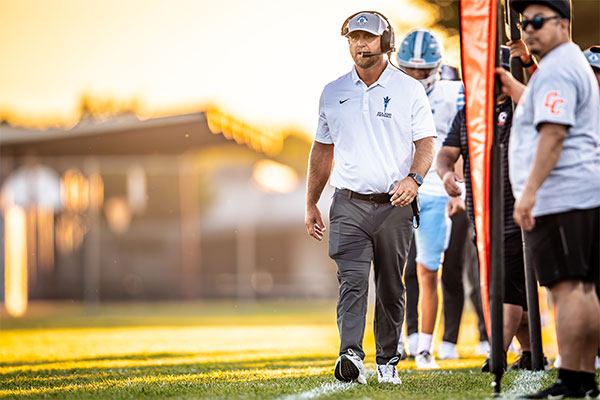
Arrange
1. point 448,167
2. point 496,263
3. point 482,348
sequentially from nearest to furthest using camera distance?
point 496,263
point 448,167
point 482,348

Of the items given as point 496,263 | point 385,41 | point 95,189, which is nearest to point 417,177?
point 385,41

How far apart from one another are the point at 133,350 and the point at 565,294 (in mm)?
6047

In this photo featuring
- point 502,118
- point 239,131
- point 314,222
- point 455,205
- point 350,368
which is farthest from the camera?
point 239,131

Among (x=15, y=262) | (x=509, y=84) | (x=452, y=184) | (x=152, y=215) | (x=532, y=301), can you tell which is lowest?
(x=15, y=262)

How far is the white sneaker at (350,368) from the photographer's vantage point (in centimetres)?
636

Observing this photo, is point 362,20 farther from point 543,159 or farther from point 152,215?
point 152,215

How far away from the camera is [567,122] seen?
5.13m

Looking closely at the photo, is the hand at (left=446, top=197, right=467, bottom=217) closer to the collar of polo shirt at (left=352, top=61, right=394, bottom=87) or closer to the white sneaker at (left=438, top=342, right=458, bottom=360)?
the white sneaker at (left=438, top=342, right=458, bottom=360)

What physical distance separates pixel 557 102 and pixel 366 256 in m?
1.86

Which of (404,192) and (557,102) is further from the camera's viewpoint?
(404,192)

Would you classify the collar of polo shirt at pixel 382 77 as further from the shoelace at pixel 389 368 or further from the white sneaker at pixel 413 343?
the white sneaker at pixel 413 343

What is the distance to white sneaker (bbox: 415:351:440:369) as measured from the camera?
318 inches

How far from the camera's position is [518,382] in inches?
258

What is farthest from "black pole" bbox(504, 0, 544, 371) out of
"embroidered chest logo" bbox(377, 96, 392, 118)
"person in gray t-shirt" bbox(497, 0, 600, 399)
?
"person in gray t-shirt" bbox(497, 0, 600, 399)
